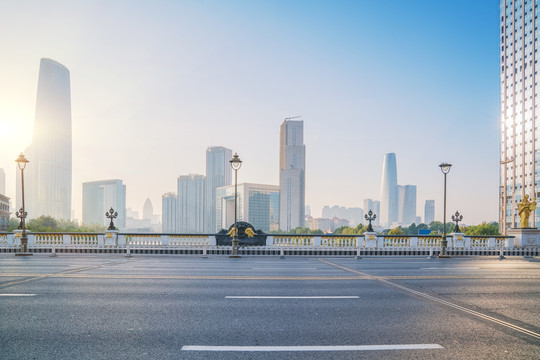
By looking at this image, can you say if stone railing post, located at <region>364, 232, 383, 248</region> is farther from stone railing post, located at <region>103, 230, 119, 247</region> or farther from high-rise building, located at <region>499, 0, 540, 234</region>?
high-rise building, located at <region>499, 0, 540, 234</region>

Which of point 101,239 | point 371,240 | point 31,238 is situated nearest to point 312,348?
point 371,240

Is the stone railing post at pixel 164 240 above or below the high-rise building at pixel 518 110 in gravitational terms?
below

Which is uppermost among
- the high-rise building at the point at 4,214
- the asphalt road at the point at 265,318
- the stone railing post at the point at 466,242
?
the asphalt road at the point at 265,318

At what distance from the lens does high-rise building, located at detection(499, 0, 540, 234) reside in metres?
108

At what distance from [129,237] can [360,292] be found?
18.0m

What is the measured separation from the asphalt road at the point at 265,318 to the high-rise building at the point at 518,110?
121017mm

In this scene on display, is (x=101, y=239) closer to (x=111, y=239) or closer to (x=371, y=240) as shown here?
(x=111, y=239)

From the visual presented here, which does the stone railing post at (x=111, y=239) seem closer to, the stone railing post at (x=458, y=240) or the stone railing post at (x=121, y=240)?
the stone railing post at (x=121, y=240)

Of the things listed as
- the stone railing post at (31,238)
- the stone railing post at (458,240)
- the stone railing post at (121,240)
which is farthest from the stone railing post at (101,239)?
the stone railing post at (458,240)

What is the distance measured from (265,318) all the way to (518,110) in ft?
475

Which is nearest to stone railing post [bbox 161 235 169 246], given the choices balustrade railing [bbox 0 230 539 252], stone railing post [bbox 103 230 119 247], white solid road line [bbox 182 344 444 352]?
balustrade railing [bbox 0 230 539 252]

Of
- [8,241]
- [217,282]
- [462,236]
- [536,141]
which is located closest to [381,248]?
[462,236]

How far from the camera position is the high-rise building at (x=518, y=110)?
107875mm

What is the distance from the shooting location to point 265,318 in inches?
254
